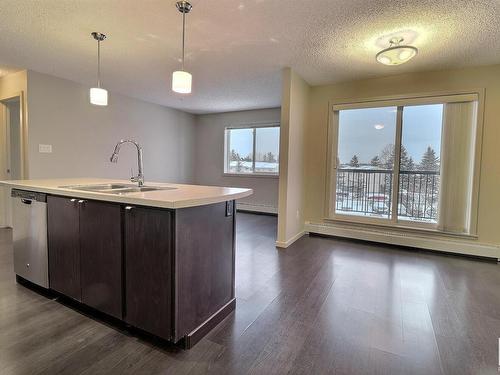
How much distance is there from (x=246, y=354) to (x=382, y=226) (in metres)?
3.14

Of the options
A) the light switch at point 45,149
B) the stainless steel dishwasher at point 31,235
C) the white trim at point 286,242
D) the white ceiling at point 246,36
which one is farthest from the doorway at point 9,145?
the white trim at point 286,242

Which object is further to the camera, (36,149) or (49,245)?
(36,149)

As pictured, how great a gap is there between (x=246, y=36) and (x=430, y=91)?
260 cm

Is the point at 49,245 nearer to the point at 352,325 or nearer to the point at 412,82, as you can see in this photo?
the point at 352,325

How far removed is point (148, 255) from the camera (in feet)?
5.14

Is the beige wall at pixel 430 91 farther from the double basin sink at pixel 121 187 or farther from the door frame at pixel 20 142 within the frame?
the door frame at pixel 20 142

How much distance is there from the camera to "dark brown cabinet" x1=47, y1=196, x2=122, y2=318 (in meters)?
1.71

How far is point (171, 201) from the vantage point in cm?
138

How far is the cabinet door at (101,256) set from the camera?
5.55ft

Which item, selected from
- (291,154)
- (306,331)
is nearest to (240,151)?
(291,154)

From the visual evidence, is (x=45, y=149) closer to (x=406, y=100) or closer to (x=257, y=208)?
(x=257, y=208)

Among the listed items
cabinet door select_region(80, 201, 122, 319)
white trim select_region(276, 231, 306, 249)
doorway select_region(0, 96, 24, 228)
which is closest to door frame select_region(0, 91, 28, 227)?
doorway select_region(0, 96, 24, 228)

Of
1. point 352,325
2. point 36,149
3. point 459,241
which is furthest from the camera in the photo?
point 36,149

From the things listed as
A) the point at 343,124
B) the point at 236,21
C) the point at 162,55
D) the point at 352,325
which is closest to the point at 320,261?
the point at 352,325
